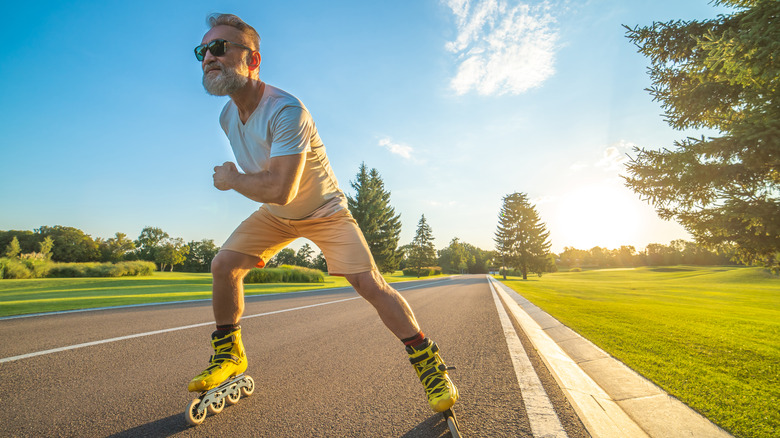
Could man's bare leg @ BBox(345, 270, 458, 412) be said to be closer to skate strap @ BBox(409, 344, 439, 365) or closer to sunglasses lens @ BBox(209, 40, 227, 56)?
skate strap @ BBox(409, 344, 439, 365)

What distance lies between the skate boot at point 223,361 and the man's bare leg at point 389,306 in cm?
102

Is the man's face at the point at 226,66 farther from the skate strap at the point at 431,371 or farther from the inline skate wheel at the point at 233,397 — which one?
the skate strap at the point at 431,371

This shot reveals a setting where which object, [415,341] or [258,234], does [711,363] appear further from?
[258,234]

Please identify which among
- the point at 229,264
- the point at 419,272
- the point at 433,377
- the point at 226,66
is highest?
the point at 226,66

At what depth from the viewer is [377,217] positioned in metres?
38.1

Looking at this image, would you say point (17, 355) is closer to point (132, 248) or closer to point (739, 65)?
point (739, 65)

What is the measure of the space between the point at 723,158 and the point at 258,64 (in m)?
8.88

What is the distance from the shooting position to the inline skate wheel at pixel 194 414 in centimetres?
163

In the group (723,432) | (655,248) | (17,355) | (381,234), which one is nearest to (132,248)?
(381,234)

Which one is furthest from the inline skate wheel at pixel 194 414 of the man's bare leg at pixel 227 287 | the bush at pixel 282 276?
the bush at pixel 282 276

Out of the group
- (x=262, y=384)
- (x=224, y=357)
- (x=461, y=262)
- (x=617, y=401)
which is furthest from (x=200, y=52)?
(x=461, y=262)

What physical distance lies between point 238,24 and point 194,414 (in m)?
2.49

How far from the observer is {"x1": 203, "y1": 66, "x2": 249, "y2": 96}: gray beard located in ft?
6.75

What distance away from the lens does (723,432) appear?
1.48 meters
